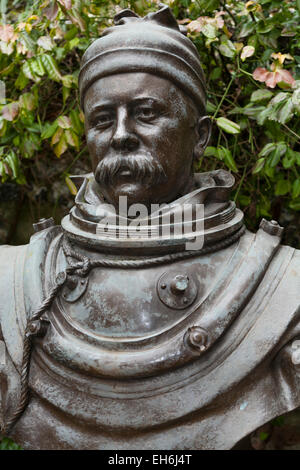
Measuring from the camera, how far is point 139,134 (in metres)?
1.48

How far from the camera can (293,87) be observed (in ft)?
6.07

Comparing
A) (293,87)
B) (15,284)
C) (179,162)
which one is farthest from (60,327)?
(293,87)

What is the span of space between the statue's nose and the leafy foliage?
62 cm

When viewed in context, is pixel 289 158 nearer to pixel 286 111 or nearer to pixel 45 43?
pixel 286 111

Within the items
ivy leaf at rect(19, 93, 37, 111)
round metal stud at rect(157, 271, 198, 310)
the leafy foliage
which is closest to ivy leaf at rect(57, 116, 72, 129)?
the leafy foliage

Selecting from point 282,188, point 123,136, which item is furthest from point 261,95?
point 123,136

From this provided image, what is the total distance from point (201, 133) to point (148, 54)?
32cm

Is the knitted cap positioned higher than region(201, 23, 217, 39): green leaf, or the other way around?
the knitted cap

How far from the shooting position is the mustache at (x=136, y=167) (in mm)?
1465

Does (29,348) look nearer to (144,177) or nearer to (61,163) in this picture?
(144,177)

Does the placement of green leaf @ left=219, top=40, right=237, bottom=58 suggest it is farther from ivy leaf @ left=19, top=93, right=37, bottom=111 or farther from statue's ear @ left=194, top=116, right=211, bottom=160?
ivy leaf @ left=19, top=93, right=37, bottom=111

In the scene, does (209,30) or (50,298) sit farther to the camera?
(209,30)

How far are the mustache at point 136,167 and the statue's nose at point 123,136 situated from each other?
0.03 meters

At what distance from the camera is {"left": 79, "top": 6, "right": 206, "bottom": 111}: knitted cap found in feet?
4.83
